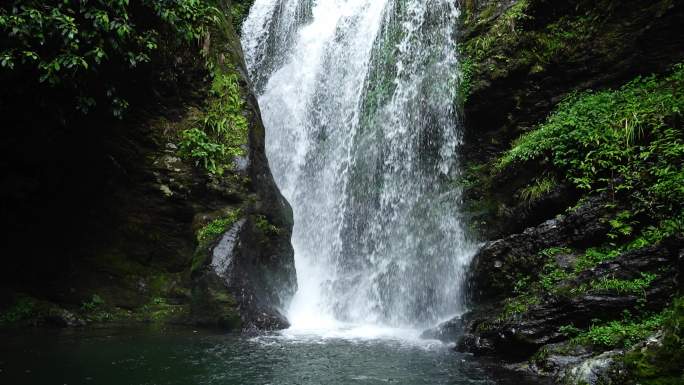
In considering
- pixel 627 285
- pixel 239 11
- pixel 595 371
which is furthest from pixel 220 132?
pixel 239 11

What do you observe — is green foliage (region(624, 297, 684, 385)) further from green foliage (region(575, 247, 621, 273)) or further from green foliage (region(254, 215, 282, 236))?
green foliage (region(254, 215, 282, 236))

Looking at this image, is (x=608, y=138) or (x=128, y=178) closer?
(x=608, y=138)

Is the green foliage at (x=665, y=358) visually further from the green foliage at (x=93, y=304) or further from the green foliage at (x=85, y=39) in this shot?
the green foliage at (x=93, y=304)

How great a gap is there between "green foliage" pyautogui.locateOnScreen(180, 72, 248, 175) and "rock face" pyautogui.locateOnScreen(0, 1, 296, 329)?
172mm

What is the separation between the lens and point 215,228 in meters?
9.44

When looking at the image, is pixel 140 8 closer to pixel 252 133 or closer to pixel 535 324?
pixel 252 133

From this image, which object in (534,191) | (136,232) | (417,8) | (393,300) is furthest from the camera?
(417,8)

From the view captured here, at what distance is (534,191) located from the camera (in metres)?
8.49

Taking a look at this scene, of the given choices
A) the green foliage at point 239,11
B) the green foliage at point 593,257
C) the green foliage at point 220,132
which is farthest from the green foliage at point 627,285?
the green foliage at point 239,11

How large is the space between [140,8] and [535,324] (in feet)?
30.7

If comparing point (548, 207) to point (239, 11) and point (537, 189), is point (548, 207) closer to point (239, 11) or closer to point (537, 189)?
point (537, 189)

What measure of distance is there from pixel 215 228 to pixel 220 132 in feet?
7.45

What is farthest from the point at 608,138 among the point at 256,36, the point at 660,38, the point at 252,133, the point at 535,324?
the point at 256,36

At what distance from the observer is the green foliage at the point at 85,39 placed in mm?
7188
